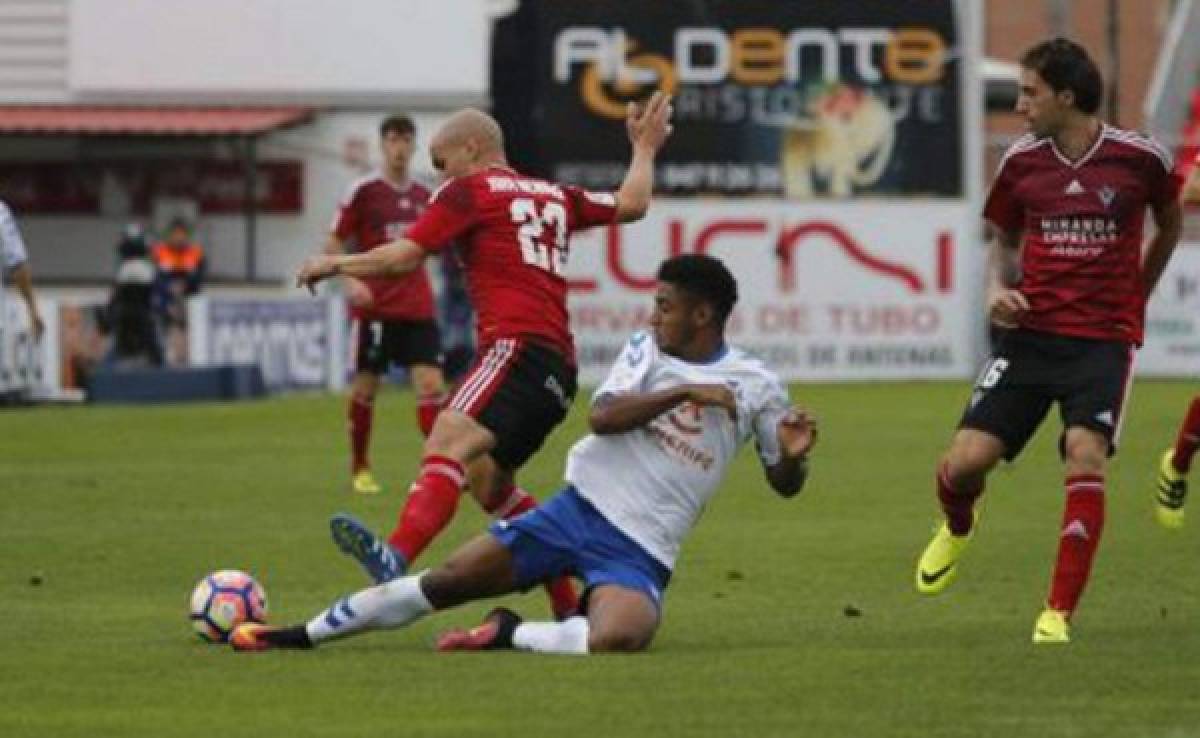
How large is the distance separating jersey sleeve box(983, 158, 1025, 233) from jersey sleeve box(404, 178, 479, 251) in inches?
78.3

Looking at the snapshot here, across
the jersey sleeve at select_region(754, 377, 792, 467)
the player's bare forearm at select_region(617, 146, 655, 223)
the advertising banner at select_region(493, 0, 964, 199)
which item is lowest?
the advertising banner at select_region(493, 0, 964, 199)

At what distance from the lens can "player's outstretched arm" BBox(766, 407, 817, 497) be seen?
12664 mm

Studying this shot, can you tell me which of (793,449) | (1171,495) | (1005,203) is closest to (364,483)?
(1171,495)

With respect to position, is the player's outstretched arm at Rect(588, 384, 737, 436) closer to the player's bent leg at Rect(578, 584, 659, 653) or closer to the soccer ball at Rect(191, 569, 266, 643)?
the player's bent leg at Rect(578, 584, 659, 653)

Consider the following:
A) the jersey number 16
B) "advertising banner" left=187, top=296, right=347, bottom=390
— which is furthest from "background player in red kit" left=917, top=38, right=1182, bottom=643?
"advertising banner" left=187, top=296, right=347, bottom=390

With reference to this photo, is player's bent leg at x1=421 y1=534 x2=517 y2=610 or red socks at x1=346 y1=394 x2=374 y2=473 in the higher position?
player's bent leg at x1=421 y1=534 x2=517 y2=610

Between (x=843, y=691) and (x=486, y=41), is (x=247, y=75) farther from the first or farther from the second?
(x=843, y=691)

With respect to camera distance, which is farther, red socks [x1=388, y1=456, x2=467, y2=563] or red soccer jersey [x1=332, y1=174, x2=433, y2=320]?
red soccer jersey [x1=332, y1=174, x2=433, y2=320]

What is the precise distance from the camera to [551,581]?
13.6m

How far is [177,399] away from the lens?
122 feet

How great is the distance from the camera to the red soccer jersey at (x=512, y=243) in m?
14.7

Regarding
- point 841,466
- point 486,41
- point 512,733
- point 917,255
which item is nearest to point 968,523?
point 512,733

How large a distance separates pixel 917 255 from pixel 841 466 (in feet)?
51.1

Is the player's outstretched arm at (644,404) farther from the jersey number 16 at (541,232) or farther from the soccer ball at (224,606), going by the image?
the jersey number 16 at (541,232)
